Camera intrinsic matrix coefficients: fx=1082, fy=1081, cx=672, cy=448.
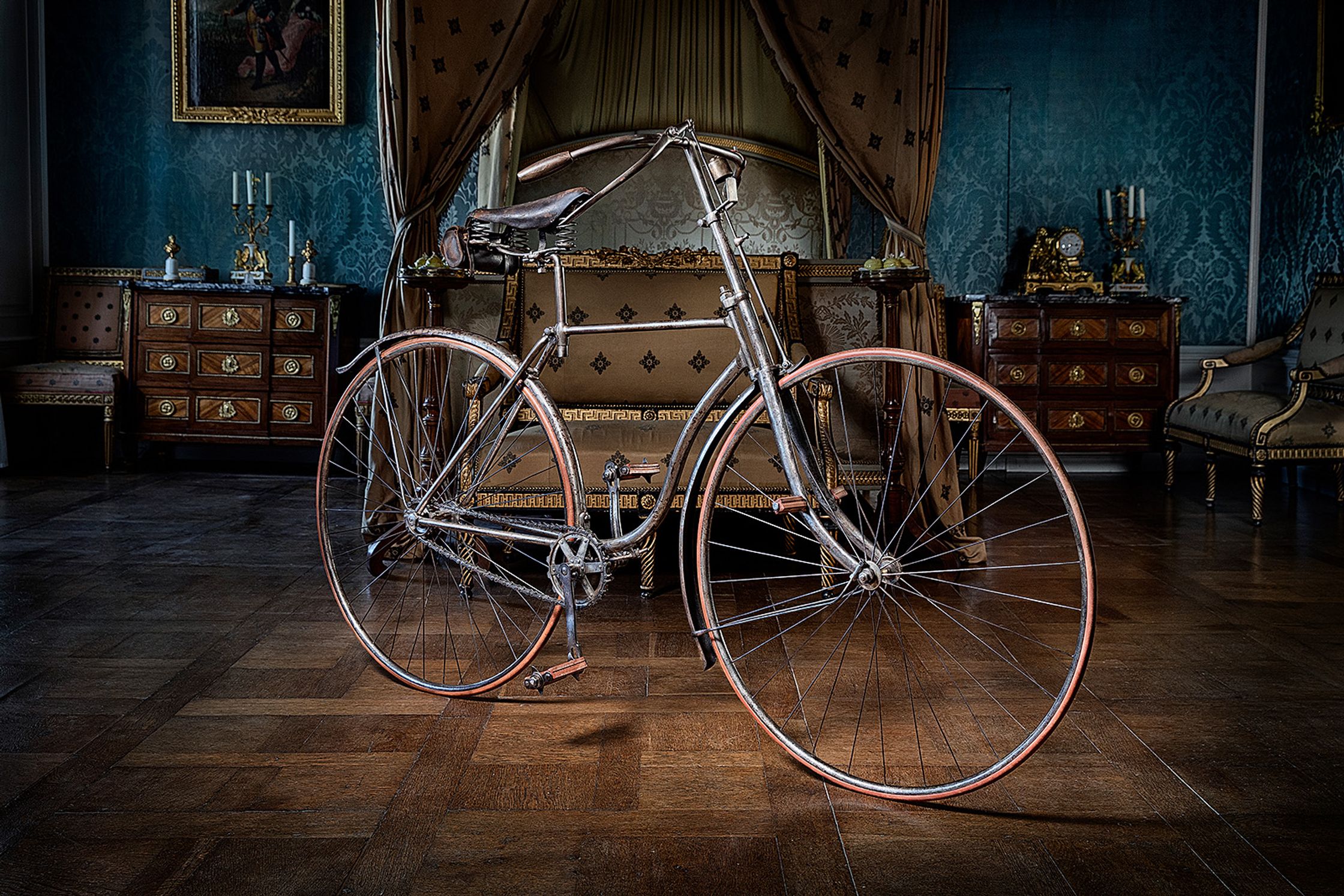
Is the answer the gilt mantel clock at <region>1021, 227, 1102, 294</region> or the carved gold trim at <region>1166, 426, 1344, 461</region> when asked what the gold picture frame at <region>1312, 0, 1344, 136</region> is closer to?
the gilt mantel clock at <region>1021, 227, 1102, 294</region>

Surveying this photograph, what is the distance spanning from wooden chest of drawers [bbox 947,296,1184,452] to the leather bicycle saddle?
373 cm

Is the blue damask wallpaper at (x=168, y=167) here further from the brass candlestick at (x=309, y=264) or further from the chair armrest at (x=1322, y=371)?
the chair armrest at (x=1322, y=371)

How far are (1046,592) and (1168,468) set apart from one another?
250cm

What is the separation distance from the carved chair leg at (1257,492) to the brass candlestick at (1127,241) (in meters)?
1.50

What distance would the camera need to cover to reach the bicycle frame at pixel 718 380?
5.79 ft

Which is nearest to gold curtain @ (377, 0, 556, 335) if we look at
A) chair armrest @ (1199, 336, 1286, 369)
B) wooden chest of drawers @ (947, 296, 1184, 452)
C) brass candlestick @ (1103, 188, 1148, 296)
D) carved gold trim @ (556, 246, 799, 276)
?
carved gold trim @ (556, 246, 799, 276)

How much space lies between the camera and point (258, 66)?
19.6 feet

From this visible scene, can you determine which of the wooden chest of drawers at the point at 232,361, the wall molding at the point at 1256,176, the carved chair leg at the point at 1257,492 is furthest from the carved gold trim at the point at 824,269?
the wall molding at the point at 1256,176

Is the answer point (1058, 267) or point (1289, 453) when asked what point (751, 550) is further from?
point (1058, 267)

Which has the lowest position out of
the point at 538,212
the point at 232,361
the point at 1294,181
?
the point at 232,361

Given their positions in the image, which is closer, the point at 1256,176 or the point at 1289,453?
the point at 1289,453

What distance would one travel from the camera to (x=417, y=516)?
2193 mm

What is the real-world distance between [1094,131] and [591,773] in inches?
206

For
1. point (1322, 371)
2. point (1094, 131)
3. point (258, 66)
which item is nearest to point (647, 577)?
point (1322, 371)
